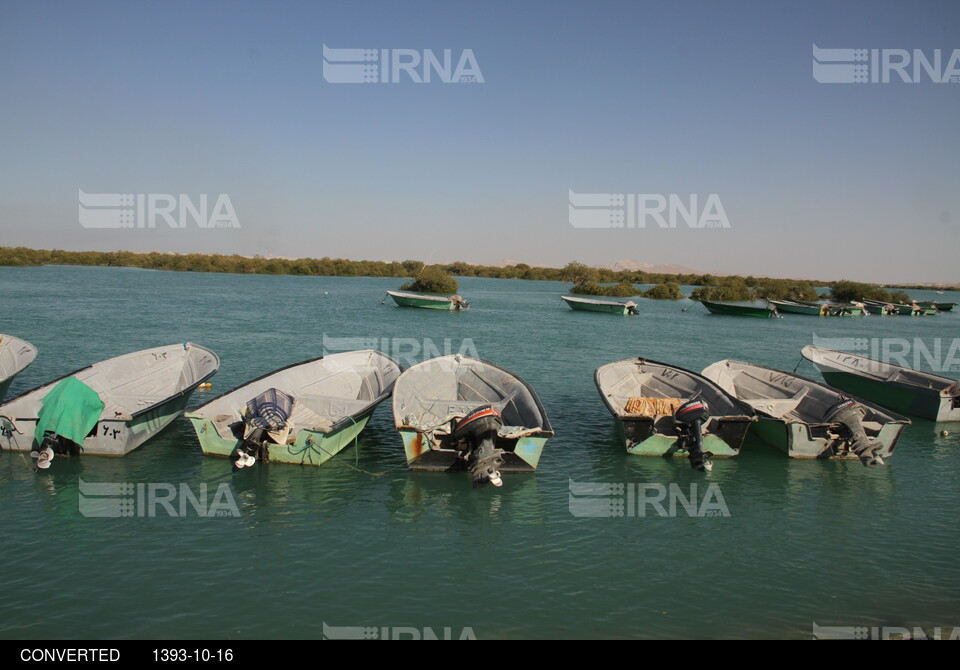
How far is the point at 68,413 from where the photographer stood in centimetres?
1085

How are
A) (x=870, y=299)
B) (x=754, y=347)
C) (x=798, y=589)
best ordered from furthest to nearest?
(x=870, y=299)
(x=754, y=347)
(x=798, y=589)

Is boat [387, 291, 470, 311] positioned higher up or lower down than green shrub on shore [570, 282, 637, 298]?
lower down

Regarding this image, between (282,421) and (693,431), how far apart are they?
8663mm

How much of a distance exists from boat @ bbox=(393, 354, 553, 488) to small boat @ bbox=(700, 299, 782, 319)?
4835cm

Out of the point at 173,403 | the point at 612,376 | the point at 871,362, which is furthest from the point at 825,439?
the point at 173,403

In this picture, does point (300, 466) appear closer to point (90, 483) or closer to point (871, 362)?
point (90, 483)

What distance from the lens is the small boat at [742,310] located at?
56062 mm

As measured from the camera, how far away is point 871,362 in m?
20.3

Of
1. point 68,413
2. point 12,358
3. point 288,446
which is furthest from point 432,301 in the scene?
point 68,413

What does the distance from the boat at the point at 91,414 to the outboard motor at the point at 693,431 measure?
11.5m

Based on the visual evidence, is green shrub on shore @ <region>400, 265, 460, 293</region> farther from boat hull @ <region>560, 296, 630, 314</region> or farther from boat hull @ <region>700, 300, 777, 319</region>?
boat hull @ <region>700, 300, 777, 319</region>

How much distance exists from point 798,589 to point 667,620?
89.1 inches

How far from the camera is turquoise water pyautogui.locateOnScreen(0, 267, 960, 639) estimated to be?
6918mm

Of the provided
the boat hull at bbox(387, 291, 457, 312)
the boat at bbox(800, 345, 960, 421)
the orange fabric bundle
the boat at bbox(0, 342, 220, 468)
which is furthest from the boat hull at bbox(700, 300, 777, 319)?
the boat at bbox(0, 342, 220, 468)
